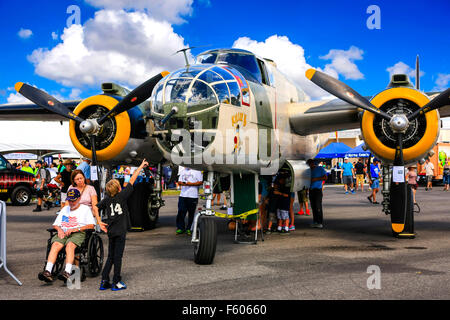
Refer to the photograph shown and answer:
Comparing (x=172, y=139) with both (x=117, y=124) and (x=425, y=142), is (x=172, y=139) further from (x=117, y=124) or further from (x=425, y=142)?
(x=425, y=142)

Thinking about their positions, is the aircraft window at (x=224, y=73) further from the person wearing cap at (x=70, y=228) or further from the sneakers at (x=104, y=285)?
the sneakers at (x=104, y=285)

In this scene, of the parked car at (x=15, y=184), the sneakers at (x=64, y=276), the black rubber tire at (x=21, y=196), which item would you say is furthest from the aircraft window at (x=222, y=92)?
the black rubber tire at (x=21, y=196)

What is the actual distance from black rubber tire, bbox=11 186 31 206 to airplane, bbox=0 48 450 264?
10.7 metres

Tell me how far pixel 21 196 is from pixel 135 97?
46.0ft

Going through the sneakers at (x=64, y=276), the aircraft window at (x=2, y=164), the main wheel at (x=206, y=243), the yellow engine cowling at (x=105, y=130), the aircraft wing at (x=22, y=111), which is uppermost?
the aircraft wing at (x=22, y=111)

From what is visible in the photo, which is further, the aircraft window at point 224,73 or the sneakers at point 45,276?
the aircraft window at point 224,73

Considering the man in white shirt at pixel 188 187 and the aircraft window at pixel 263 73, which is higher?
the aircraft window at pixel 263 73

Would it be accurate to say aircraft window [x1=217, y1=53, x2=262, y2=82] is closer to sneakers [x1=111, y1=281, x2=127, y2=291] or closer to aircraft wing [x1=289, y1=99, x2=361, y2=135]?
aircraft wing [x1=289, y1=99, x2=361, y2=135]

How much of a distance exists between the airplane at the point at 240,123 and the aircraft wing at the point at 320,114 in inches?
0.9

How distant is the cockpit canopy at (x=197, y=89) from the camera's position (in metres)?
6.67

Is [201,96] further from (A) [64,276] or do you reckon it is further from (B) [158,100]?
(A) [64,276]

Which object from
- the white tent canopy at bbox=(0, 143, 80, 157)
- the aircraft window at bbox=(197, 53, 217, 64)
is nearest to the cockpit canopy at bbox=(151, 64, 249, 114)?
the aircraft window at bbox=(197, 53, 217, 64)

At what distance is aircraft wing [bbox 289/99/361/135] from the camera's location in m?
10.0

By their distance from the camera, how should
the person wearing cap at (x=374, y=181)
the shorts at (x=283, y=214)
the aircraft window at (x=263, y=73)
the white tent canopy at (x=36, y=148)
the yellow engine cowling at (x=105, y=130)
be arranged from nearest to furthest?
the aircraft window at (x=263, y=73), the yellow engine cowling at (x=105, y=130), the shorts at (x=283, y=214), the person wearing cap at (x=374, y=181), the white tent canopy at (x=36, y=148)
